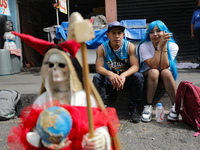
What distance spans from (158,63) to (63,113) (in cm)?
207

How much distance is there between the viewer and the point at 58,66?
1460 millimetres

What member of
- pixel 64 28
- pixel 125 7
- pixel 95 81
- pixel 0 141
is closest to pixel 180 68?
pixel 125 7

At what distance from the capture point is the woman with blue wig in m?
2.92

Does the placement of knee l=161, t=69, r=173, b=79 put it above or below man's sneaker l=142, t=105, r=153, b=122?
above

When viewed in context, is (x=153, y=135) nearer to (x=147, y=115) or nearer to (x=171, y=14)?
(x=147, y=115)

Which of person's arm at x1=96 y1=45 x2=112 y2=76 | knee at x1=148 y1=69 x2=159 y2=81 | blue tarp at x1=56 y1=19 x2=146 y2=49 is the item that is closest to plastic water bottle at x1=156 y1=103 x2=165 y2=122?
knee at x1=148 y1=69 x2=159 y2=81

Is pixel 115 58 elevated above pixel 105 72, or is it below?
above

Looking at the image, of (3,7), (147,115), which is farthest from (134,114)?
(3,7)

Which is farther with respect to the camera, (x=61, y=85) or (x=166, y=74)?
(x=166, y=74)

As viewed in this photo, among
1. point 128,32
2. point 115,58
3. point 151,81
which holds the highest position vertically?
point 128,32

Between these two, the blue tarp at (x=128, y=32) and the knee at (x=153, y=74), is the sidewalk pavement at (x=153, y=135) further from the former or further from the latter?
the blue tarp at (x=128, y=32)

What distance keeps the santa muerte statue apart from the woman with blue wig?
63.8 inches

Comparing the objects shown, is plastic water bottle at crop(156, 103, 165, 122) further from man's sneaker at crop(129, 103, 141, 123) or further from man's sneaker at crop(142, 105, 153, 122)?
man's sneaker at crop(129, 103, 141, 123)

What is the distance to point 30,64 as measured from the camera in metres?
8.91
